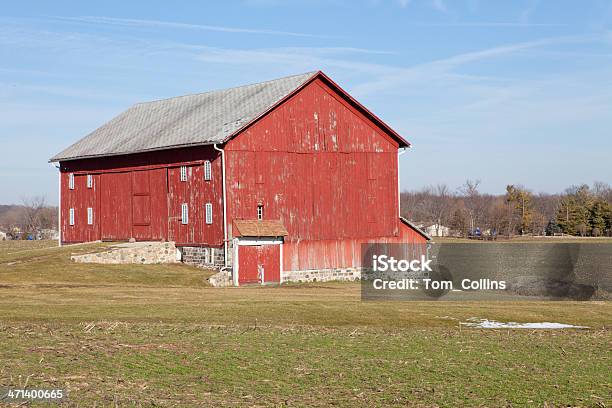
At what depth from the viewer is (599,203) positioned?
12888 cm

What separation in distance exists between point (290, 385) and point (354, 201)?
34966 millimetres

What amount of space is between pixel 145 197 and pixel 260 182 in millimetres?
7940

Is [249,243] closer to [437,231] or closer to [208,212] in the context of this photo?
[208,212]

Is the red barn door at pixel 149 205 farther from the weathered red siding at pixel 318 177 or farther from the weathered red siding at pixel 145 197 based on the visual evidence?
the weathered red siding at pixel 318 177

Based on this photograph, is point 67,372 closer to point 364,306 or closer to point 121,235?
point 364,306

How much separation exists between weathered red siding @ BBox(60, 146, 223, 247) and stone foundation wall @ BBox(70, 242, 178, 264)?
934 millimetres

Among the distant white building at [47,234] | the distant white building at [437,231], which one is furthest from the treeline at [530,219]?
the distant white building at [47,234]

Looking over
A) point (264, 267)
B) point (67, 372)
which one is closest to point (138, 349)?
point (67, 372)

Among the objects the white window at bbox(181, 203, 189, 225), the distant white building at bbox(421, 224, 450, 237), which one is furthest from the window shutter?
the distant white building at bbox(421, 224, 450, 237)

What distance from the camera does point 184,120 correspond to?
4912cm

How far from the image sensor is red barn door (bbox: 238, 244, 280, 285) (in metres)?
42.6

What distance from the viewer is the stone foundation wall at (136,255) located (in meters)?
43.1

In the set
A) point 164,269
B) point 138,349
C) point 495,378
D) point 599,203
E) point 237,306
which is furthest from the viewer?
point 599,203

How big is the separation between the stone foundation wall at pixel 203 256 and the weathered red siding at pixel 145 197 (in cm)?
37
